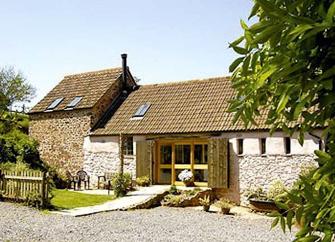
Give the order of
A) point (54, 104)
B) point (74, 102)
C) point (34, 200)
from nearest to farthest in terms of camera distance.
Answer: point (34, 200) < point (74, 102) < point (54, 104)

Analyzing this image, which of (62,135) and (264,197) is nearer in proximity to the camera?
(264,197)

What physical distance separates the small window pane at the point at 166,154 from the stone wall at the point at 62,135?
19.5 ft

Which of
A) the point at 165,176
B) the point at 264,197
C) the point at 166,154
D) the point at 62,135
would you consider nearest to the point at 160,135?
the point at 166,154

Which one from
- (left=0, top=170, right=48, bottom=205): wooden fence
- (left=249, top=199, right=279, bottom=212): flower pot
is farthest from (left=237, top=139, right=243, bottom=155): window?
(left=0, top=170, right=48, bottom=205): wooden fence

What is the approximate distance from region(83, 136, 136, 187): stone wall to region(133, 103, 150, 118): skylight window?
1.94 metres

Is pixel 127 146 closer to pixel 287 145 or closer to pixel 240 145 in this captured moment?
pixel 240 145

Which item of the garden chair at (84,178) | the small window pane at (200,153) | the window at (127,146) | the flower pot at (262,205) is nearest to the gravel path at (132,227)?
the flower pot at (262,205)

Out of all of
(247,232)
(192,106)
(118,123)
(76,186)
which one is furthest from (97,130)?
(247,232)

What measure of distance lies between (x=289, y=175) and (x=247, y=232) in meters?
6.84

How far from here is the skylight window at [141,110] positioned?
26673 millimetres

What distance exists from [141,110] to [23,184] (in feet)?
33.6

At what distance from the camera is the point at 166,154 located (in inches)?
984

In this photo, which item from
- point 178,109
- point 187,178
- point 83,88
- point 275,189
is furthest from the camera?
point 83,88

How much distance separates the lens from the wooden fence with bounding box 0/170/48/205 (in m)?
17.9
